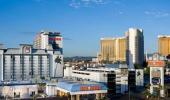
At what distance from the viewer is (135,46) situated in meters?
173

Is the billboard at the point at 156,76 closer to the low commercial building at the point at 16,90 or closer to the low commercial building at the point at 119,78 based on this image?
the low commercial building at the point at 119,78

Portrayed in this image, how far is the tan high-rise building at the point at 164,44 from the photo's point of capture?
18038 centimetres

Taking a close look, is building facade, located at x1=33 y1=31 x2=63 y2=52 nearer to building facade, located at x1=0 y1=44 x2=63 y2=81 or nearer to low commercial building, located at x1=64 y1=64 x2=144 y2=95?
building facade, located at x1=0 y1=44 x2=63 y2=81

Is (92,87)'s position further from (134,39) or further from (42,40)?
(134,39)

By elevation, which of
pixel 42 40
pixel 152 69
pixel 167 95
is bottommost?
pixel 167 95

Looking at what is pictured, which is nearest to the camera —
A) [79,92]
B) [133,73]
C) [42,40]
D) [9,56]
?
[79,92]

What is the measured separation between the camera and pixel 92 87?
6306 cm

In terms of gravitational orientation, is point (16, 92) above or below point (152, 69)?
below

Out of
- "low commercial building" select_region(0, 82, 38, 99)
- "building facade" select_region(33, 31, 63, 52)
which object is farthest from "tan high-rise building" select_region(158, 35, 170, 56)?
"low commercial building" select_region(0, 82, 38, 99)

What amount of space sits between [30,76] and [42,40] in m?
26.4

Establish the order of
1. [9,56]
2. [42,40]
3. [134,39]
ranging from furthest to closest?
1. [134,39]
2. [42,40]
3. [9,56]

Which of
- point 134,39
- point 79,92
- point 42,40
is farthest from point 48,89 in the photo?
point 134,39

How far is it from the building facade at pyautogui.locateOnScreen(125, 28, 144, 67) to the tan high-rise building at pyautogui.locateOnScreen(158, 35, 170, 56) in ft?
49.8

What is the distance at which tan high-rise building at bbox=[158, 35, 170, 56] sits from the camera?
180m
